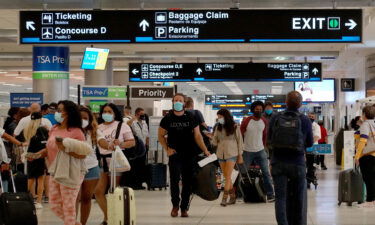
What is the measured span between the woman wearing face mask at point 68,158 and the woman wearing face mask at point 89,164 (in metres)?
0.42

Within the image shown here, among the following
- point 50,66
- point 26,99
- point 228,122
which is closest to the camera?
point 228,122

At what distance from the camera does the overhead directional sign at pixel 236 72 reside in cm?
2288

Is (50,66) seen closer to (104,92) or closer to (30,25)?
(104,92)

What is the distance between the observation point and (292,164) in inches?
333

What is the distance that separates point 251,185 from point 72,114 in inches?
240

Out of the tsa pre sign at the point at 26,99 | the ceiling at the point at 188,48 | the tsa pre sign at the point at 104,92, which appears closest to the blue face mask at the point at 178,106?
the ceiling at the point at 188,48

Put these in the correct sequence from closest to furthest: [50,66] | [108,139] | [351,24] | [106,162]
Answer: [108,139], [106,162], [351,24], [50,66]

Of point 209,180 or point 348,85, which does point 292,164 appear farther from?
point 348,85

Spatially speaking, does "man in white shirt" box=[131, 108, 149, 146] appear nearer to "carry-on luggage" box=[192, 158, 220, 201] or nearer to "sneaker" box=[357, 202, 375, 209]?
"carry-on luggage" box=[192, 158, 220, 201]

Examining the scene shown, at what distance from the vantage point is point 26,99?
2136 centimetres

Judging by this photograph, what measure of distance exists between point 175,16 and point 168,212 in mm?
3025

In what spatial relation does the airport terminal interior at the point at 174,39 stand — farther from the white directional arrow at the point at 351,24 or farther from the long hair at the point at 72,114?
the long hair at the point at 72,114

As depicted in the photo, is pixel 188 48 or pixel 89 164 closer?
pixel 89 164

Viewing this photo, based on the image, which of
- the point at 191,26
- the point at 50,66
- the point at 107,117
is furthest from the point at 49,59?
the point at 107,117
